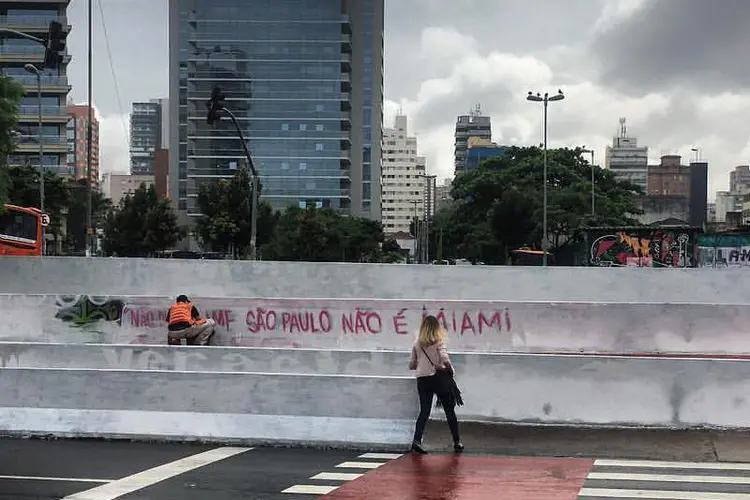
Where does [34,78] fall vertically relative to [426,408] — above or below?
above

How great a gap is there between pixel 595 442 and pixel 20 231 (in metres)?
27.0

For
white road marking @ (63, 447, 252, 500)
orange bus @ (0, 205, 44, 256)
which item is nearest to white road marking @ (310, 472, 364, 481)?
white road marking @ (63, 447, 252, 500)

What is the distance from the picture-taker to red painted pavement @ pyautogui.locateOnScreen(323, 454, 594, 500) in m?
7.03

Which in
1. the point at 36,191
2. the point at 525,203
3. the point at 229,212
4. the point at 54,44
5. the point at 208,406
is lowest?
the point at 208,406

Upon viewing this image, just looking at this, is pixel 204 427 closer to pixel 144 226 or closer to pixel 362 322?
pixel 362 322

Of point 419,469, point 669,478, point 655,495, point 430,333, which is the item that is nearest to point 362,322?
point 430,333

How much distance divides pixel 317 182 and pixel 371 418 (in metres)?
104

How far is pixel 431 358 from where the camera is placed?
878cm

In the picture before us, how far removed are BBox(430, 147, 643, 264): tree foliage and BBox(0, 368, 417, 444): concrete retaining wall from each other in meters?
34.7

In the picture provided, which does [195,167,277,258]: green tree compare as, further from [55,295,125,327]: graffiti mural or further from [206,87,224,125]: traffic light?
[55,295,125,327]: graffiti mural

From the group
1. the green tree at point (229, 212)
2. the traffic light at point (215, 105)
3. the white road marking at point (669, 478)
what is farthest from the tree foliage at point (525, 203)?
the white road marking at point (669, 478)

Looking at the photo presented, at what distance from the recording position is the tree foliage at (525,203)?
51375 millimetres

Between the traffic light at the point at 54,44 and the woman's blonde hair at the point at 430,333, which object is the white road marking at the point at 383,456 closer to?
the woman's blonde hair at the point at 430,333

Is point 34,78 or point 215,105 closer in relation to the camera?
point 215,105
